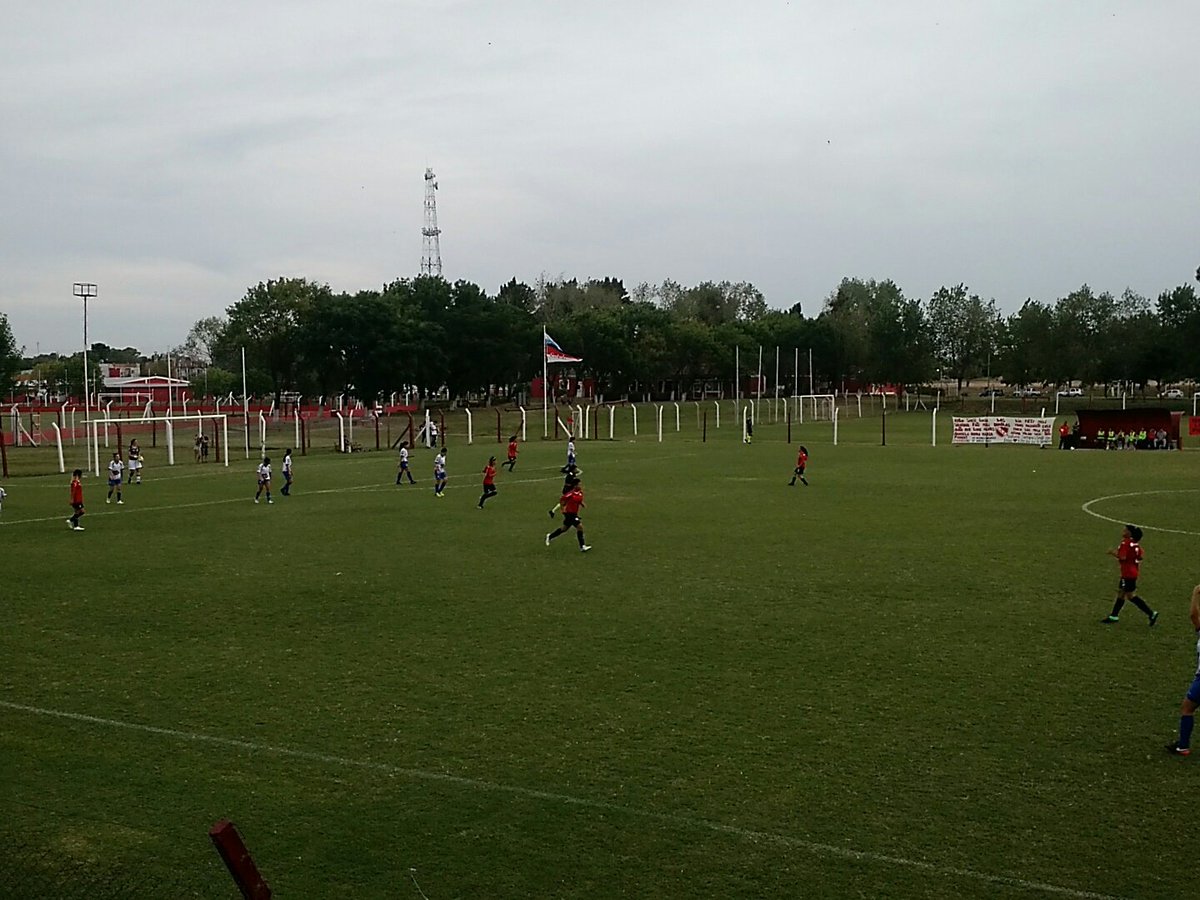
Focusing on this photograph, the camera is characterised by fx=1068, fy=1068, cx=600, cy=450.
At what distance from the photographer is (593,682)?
44.3 feet

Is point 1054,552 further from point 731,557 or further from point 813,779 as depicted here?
point 813,779

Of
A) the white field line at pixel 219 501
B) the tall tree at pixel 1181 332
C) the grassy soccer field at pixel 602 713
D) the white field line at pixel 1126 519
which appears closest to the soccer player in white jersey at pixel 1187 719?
the grassy soccer field at pixel 602 713

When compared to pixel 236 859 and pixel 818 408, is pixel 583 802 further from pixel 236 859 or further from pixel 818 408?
pixel 818 408

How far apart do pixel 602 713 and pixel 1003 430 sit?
58.0 m

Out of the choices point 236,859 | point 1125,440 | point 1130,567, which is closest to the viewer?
point 236,859

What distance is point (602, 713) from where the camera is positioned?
40.3ft

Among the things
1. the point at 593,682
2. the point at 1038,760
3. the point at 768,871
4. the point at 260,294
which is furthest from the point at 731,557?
the point at 260,294

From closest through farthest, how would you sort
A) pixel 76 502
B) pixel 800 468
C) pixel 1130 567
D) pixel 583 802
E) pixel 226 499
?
pixel 583 802 < pixel 1130 567 < pixel 76 502 < pixel 226 499 < pixel 800 468

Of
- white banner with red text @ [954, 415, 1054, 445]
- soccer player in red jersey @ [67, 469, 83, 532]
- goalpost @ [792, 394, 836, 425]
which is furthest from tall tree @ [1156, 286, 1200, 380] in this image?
soccer player in red jersey @ [67, 469, 83, 532]

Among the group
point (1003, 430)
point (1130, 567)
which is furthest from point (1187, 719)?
point (1003, 430)

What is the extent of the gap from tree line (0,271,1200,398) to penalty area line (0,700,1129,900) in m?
77.7

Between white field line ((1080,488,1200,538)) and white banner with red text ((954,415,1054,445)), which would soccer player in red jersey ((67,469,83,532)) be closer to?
white field line ((1080,488,1200,538))

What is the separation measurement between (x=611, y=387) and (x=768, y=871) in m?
109

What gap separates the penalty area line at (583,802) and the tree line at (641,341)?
77687 millimetres
